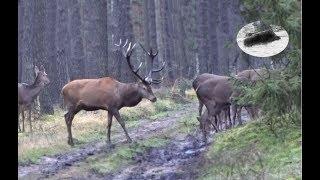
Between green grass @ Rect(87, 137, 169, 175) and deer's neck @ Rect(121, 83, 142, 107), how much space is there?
1.18 m

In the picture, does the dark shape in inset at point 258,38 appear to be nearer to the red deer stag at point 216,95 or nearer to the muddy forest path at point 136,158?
the muddy forest path at point 136,158

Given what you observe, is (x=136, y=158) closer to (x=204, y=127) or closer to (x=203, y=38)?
(x=204, y=127)

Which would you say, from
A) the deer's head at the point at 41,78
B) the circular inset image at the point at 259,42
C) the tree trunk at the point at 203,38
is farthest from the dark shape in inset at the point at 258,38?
the tree trunk at the point at 203,38

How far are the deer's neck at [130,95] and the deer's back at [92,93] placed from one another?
20 cm

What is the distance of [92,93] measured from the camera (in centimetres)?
1377

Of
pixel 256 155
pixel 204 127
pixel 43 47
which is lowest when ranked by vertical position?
pixel 204 127

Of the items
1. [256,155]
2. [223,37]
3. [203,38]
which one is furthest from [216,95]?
[223,37]

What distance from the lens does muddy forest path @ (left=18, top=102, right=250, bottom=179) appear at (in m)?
9.88

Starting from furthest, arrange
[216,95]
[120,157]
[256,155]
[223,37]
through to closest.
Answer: [223,37]
[216,95]
[120,157]
[256,155]

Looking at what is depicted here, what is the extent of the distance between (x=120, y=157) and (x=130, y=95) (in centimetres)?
295
